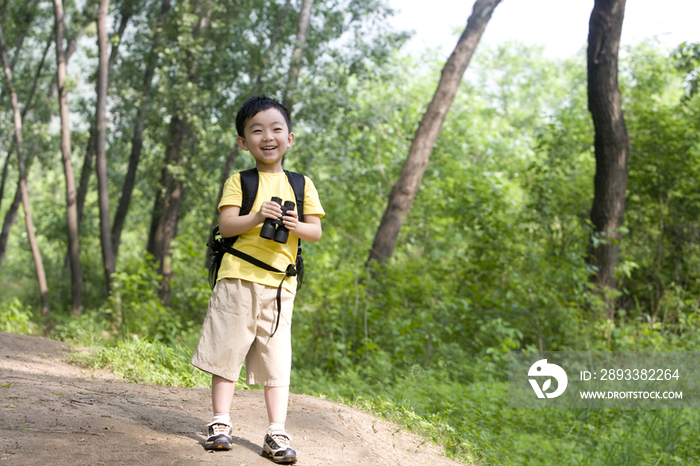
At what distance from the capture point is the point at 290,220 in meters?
3.01

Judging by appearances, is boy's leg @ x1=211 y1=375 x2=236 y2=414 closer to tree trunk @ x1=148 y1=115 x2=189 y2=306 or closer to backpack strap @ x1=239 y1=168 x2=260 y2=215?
backpack strap @ x1=239 y1=168 x2=260 y2=215

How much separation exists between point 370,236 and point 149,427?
1693cm

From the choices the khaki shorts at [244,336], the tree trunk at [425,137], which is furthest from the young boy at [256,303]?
the tree trunk at [425,137]

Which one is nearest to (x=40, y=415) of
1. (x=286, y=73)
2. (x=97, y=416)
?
(x=97, y=416)

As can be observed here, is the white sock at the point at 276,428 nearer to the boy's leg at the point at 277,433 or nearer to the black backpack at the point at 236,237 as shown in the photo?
the boy's leg at the point at 277,433

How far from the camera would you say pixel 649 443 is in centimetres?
517

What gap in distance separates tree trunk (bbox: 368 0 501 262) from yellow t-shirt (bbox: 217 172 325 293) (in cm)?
616

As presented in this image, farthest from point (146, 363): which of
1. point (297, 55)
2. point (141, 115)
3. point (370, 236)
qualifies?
point (370, 236)

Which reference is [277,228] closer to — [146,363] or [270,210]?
[270,210]

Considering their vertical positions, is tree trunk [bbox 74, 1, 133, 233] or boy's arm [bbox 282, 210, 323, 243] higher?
tree trunk [bbox 74, 1, 133, 233]

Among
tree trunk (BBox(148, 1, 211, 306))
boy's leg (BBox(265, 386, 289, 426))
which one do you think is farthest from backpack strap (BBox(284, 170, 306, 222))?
tree trunk (BBox(148, 1, 211, 306))

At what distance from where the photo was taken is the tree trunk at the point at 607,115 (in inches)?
360

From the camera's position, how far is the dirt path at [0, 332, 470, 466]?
282 centimetres

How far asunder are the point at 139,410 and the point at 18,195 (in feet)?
48.5
